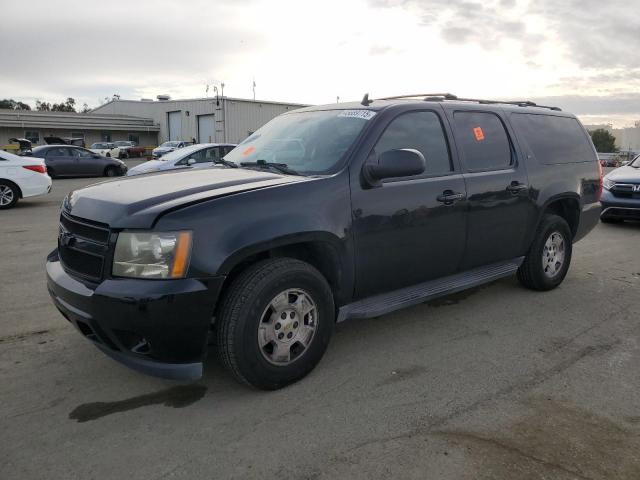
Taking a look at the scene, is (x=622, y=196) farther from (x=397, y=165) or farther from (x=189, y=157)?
(x=189, y=157)

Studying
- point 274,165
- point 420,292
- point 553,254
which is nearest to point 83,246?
point 274,165

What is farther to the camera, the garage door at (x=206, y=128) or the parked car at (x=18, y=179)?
the garage door at (x=206, y=128)

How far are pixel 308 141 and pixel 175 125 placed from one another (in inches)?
2137

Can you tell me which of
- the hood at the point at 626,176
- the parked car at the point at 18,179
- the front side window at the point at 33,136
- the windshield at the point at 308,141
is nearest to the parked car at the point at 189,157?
the parked car at the point at 18,179

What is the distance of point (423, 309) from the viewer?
15.9 feet

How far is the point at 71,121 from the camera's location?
54.2m

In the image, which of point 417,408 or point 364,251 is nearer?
point 417,408

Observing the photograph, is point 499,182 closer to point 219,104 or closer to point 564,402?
point 564,402

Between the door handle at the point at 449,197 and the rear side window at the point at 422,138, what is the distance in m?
0.18

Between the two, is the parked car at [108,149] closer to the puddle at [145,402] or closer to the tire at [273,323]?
the puddle at [145,402]

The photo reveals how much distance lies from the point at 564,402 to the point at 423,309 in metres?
1.79

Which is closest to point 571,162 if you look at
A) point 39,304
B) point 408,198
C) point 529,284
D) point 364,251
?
point 529,284

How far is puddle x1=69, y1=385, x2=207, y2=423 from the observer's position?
9.78 ft

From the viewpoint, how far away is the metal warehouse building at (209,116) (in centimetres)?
4562
